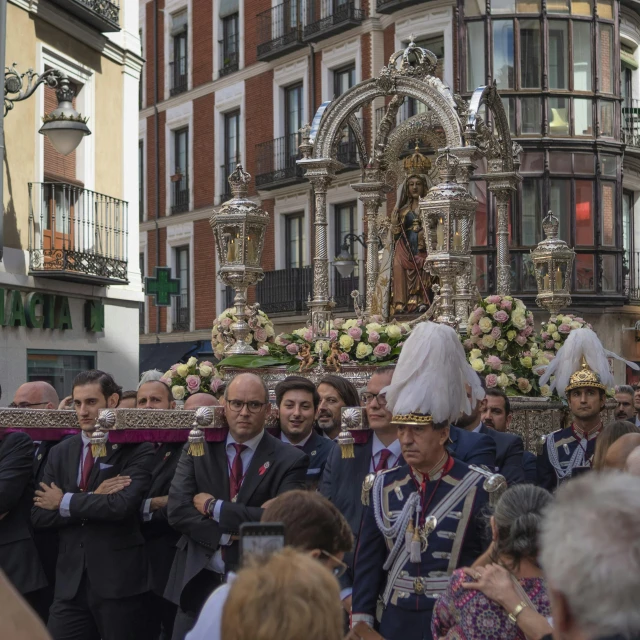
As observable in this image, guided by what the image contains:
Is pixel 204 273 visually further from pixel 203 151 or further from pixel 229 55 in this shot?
pixel 229 55

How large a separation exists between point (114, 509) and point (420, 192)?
306 inches

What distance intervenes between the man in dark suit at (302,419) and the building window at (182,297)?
2347 centimetres

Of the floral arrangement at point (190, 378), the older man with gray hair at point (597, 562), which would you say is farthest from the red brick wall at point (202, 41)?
the older man with gray hair at point (597, 562)

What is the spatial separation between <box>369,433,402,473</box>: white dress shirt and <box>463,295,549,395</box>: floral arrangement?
4.55 metres

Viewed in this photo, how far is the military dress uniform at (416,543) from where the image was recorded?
446 cm

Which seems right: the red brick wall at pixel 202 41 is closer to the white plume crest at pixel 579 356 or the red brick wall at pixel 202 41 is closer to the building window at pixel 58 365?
the building window at pixel 58 365

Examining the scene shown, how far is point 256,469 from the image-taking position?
5805mm

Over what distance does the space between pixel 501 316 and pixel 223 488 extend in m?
5.26

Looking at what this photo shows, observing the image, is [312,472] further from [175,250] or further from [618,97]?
[175,250]

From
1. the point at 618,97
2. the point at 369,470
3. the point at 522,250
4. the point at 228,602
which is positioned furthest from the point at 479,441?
the point at 618,97

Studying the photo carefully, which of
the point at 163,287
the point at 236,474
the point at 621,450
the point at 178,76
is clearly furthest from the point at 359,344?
the point at 178,76

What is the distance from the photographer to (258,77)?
93.4 feet

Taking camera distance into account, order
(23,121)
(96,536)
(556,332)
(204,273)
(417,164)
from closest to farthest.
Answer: (96,536)
(556,332)
(417,164)
(23,121)
(204,273)

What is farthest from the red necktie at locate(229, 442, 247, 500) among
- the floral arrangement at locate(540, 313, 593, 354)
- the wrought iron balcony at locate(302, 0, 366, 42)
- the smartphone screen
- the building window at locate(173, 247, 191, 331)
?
the building window at locate(173, 247, 191, 331)
